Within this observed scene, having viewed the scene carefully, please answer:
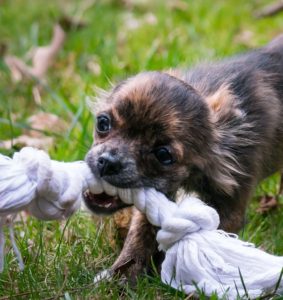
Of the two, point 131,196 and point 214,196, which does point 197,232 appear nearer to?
point 131,196

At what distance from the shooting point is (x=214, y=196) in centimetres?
386

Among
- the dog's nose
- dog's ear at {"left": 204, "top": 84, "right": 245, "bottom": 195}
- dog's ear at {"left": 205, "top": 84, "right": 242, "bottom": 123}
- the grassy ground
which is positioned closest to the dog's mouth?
the dog's nose

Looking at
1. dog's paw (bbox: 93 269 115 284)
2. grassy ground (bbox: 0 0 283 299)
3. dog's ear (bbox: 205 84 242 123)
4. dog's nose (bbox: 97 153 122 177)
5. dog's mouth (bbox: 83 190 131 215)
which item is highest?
dog's ear (bbox: 205 84 242 123)

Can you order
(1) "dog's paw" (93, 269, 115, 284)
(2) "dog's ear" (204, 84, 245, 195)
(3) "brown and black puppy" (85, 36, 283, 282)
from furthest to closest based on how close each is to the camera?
1. (2) "dog's ear" (204, 84, 245, 195)
2. (3) "brown and black puppy" (85, 36, 283, 282)
3. (1) "dog's paw" (93, 269, 115, 284)

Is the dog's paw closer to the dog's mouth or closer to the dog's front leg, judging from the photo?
the dog's front leg

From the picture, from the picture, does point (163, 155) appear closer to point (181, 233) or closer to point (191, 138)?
point (191, 138)

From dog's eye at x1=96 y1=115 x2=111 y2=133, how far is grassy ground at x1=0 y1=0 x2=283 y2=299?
60 cm

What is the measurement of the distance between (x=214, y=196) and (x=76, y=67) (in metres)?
3.16

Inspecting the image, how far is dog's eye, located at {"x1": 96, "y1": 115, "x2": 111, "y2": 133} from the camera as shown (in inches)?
144

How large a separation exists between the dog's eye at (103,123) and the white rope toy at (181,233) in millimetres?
406

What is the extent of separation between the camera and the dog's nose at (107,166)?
134 inches

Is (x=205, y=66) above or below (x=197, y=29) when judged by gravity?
above

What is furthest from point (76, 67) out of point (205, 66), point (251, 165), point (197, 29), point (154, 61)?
point (251, 165)

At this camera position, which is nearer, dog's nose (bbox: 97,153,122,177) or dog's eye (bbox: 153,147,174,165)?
dog's nose (bbox: 97,153,122,177)
